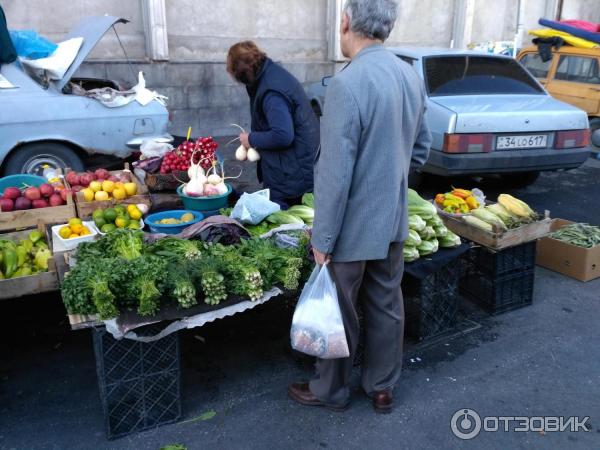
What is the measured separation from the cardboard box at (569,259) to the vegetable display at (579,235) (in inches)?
2.5

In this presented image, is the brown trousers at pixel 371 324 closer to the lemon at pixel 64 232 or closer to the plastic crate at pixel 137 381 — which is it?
the plastic crate at pixel 137 381

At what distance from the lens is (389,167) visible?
2541mm

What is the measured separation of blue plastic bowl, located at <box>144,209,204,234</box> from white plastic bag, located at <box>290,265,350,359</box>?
1.25 m

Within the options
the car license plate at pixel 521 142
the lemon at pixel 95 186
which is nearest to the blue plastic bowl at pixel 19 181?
the lemon at pixel 95 186

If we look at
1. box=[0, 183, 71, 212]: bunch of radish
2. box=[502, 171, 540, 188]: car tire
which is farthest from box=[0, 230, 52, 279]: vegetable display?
box=[502, 171, 540, 188]: car tire

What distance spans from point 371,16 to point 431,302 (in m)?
1.96

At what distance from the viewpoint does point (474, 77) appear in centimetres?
658

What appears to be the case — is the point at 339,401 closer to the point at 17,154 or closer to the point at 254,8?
the point at 17,154

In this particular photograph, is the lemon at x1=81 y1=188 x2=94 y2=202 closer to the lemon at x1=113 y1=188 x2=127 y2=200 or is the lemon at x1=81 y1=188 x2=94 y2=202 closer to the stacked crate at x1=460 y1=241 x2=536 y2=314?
the lemon at x1=113 y1=188 x2=127 y2=200

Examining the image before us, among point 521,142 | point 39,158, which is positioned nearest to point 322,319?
point 521,142

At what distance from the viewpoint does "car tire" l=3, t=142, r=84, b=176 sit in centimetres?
606

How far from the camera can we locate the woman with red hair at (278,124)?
3.76 m

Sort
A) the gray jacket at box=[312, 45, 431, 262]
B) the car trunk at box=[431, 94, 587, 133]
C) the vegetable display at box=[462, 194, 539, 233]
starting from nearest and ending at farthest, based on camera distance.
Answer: the gray jacket at box=[312, 45, 431, 262] < the vegetable display at box=[462, 194, 539, 233] < the car trunk at box=[431, 94, 587, 133]

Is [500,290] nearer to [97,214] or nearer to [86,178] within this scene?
[97,214]
